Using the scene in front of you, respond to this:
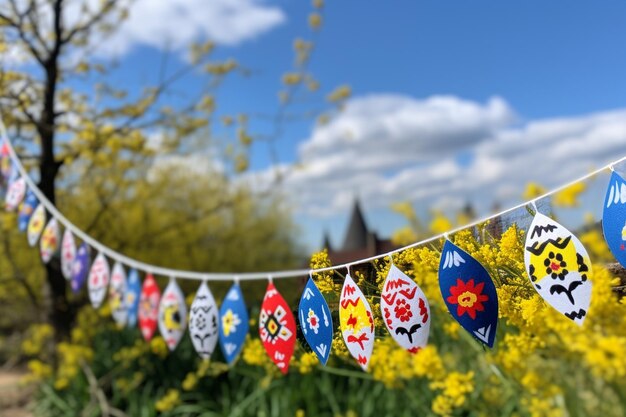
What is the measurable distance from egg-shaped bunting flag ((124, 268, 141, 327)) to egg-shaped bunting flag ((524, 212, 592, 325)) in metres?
1.74

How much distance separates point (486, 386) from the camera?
108 inches

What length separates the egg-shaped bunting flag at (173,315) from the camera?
93.4 inches

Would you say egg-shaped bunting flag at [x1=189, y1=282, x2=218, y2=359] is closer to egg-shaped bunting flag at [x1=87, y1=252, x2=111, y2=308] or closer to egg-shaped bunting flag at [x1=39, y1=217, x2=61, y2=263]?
egg-shaped bunting flag at [x1=87, y1=252, x2=111, y2=308]

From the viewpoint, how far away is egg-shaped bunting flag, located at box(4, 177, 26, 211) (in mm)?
3055

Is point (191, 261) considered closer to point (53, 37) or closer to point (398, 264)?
point (53, 37)

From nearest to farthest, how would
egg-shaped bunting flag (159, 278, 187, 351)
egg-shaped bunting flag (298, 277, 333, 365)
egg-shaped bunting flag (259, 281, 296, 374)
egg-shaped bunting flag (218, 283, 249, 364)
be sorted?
egg-shaped bunting flag (298, 277, 333, 365) < egg-shaped bunting flag (259, 281, 296, 374) < egg-shaped bunting flag (218, 283, 249, 364) < egg-shaped bunting flag (159, 278, 187, 351)

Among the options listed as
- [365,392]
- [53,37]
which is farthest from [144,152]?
[365,392]

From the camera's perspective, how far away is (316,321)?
1.54 metres

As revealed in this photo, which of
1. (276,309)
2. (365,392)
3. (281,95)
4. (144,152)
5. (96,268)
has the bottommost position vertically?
(365,392)

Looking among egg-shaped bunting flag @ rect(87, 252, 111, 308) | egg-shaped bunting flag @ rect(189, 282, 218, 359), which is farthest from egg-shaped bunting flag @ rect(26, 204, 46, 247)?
egg-shaped bunting flag @ rect(189, 282, 218, 359)

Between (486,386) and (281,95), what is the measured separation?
2.56m

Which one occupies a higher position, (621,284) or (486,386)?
(621,284)

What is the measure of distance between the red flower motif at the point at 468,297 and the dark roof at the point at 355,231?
505 inches

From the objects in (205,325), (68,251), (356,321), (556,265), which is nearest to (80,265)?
(68,251)
